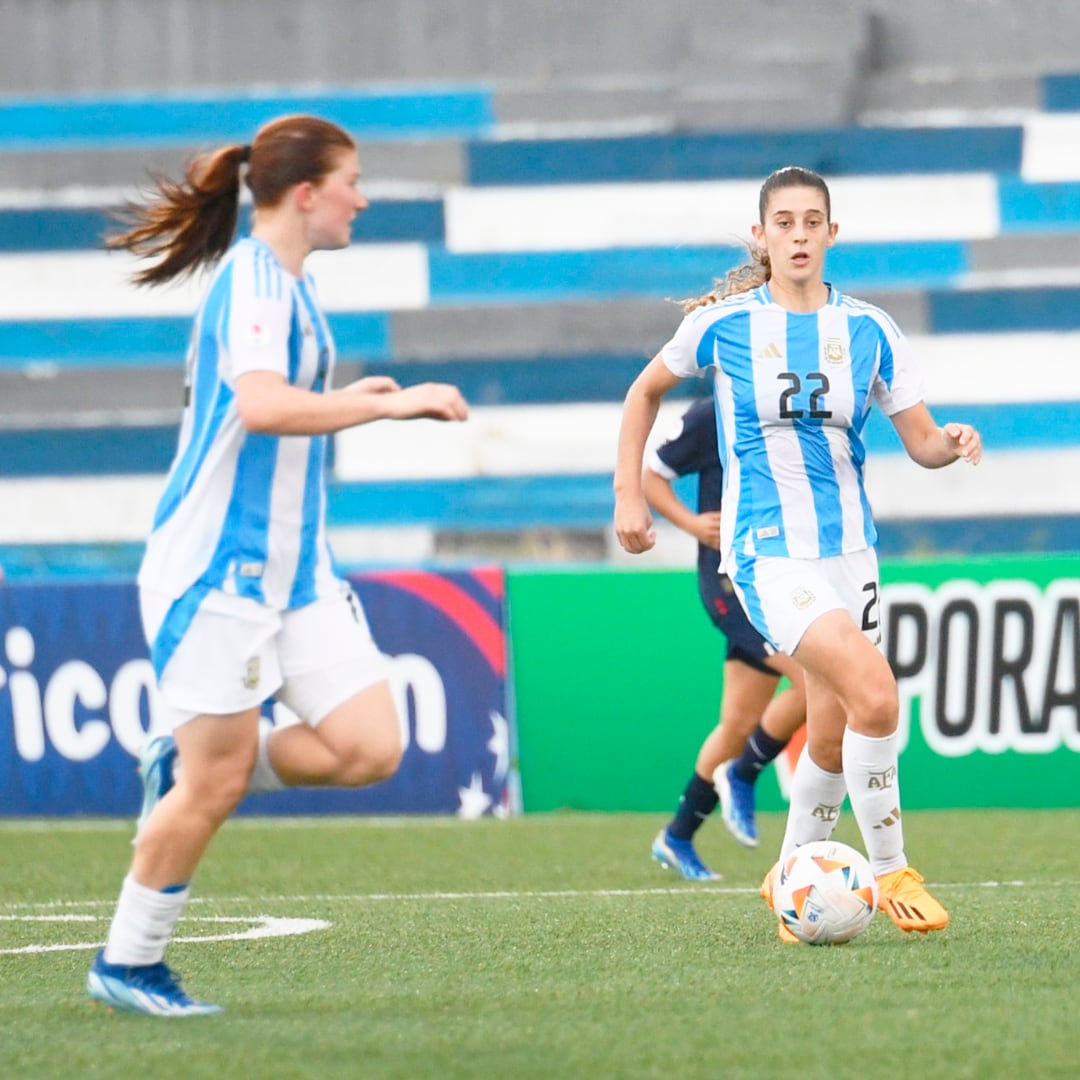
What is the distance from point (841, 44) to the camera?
16734 millimetres

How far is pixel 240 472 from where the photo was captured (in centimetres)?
388

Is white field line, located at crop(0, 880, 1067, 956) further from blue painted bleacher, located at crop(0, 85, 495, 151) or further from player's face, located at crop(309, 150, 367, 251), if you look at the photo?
blue painted bleacher, located at crop(0, 85, 495, 151)

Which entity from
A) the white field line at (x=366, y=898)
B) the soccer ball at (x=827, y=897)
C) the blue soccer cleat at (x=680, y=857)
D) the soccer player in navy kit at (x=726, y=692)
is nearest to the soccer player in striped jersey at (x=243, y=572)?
the soccer ball at (x=827, y=897)

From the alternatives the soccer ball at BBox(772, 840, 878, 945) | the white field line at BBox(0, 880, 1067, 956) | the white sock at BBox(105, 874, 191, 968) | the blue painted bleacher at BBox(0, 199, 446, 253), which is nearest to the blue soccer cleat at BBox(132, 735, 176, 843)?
the white sock at BBox(105, 874, 191, 968)

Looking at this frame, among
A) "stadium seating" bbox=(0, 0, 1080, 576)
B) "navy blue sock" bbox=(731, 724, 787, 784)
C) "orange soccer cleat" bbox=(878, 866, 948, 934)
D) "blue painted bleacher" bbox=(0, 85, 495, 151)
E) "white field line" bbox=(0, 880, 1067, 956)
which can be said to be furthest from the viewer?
"blue painted bleacher" bbox=(0, 85, 495, 151)

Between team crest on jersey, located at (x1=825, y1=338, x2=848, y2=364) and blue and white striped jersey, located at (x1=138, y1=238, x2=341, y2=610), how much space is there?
1.69 meters

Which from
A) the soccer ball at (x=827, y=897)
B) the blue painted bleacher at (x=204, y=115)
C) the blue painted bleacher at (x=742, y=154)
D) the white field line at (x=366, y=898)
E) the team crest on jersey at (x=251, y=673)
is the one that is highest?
the blue painted bleacher at (x=204, y=115)

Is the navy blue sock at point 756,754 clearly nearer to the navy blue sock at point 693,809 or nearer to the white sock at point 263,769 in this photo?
the navy blue sock at point 693,809

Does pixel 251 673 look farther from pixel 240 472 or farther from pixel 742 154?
pixel 742 154

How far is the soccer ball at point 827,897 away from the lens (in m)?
4.95

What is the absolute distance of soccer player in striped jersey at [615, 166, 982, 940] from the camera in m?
5.12

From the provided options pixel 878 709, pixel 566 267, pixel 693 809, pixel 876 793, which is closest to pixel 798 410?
pixel 878 709

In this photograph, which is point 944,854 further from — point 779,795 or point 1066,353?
point 1066,353

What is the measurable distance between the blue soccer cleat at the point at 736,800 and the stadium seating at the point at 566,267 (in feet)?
28.8
